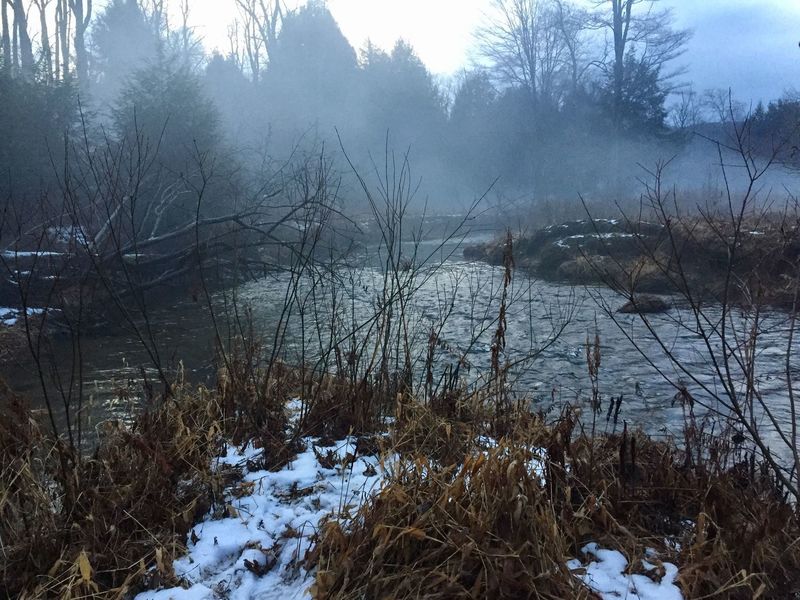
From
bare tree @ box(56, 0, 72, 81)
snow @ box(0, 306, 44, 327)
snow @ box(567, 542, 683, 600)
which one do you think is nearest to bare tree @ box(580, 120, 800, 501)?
snow @ box(567, 542, 683, 600)

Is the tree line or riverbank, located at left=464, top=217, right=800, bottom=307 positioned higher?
the tree line

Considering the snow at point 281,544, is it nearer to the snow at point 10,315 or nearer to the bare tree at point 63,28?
the snow at point 10,315

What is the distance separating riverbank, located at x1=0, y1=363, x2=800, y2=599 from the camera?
2166mm

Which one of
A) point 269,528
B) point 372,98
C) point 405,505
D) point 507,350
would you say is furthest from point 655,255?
point 372,98

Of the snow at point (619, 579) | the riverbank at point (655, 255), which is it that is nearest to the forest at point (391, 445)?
the snow at point (619, 579)

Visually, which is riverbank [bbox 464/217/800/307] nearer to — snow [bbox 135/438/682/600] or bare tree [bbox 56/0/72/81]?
snow [bbox 135/438/682/600]

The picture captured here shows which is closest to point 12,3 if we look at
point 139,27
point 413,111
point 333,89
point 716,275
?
point 139,27

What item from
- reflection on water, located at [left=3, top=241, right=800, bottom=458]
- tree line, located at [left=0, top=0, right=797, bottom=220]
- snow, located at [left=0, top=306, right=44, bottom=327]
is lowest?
reflection on water, located at [left=3, top=241, right=800, bottom=458]

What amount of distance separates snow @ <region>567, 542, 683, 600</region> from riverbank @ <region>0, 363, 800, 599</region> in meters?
0.01

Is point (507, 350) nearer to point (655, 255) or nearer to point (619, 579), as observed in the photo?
point (619, 579)

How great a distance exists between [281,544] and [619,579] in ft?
4.69

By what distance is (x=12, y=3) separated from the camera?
25219 mm

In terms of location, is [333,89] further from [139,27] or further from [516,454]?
[516,454]

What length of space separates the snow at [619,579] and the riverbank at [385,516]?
0.5 inches
